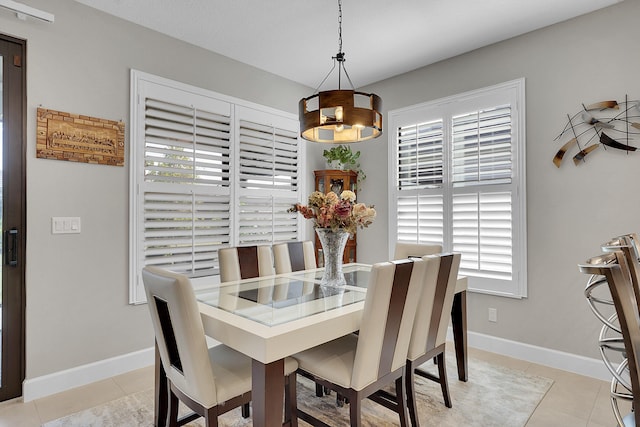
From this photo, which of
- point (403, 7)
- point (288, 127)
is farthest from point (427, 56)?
point (288, 127)

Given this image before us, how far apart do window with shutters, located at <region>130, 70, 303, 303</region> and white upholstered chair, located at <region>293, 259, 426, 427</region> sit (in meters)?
1.80

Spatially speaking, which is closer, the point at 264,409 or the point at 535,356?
the point at 264,409

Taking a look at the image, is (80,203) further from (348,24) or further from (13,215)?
(348,24)

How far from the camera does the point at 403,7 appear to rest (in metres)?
2.68

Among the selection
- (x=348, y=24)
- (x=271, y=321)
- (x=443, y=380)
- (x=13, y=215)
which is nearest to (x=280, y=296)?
(x=271, y=321)

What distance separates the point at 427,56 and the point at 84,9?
9.87 ft

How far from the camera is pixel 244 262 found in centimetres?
267

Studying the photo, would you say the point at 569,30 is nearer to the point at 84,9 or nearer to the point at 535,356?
the point at 535,356

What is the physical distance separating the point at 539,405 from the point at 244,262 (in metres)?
2.26

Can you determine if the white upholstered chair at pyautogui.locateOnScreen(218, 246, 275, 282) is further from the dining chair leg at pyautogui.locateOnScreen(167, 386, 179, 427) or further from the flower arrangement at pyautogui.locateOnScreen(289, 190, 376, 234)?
the dining chair leg at pyautogui.locateOnScreen(167, 386, 179, 427)

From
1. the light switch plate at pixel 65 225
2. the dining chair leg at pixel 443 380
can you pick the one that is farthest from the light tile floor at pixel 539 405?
the light switch plate at pixel 65 225

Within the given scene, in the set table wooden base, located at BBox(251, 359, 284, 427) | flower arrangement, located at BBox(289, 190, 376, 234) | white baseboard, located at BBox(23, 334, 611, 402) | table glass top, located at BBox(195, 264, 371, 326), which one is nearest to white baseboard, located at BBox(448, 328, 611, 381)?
white baseboard, located at BBox(23, 334, 611, 402)

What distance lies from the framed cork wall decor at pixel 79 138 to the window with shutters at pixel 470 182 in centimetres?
280

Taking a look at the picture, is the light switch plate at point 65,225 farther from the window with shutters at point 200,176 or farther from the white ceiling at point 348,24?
the white ceiling at point 348,24
